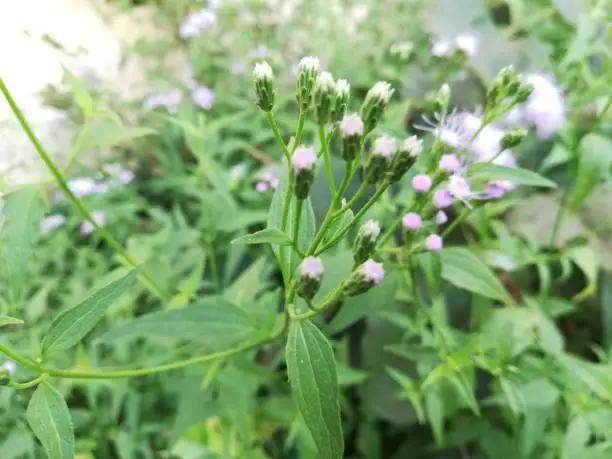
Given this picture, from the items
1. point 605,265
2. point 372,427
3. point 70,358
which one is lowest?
point 372,427

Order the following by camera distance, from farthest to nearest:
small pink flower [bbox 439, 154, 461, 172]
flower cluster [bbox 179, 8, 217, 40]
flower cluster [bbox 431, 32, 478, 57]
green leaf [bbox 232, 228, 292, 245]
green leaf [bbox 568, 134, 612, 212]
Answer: flower cluster [bbox 179, 8, 217, 40] < flower cluster [bbox 431, 32, 478, 57] < green leaf [bbox 568, 134, 612, 212] < small pink flower [bbox 439, 154, 461, 172] < green leaf [bbox 232, 228, 292, 245]

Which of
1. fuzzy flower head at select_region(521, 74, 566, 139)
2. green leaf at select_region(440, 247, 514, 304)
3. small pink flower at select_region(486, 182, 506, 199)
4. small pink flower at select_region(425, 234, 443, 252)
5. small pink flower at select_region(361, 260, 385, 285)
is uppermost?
fuzzy flower head at select_region(521, 74, 566, 139)

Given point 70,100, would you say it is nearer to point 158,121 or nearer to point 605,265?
point 158,121

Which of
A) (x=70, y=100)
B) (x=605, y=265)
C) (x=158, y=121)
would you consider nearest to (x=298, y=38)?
(x=158, y=121)

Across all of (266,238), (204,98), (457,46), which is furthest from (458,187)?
(204,98)

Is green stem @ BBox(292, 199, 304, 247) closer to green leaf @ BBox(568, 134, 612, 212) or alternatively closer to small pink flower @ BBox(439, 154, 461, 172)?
small pink flower @ BBox(439, 154, 461, 172)

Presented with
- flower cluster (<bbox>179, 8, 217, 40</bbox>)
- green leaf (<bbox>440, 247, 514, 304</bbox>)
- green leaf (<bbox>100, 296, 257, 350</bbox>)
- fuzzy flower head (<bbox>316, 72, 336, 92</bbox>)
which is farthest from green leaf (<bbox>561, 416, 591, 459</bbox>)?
flower cluster (<bbox>179, 8, 217, 40</bbox>)
